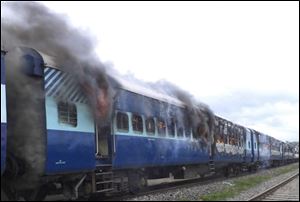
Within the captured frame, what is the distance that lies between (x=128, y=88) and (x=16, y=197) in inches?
190

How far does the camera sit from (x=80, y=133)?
10930 millimetres

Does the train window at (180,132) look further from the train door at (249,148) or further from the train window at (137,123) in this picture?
the train door at (249,148)

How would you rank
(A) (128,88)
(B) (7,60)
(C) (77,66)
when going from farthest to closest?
(A) (128,88) → (C) (77,66) → (B) (7,60)

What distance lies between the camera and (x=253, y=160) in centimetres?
3391

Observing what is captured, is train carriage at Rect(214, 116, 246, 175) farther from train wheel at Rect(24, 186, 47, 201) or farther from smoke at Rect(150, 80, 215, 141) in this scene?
train wheel at Rect(24, 186, 47, 201)

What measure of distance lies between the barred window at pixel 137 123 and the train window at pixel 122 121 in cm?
51

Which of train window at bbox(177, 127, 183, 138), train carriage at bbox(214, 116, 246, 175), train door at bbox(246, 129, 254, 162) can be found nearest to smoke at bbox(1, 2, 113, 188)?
train window at bbox(177, 127, 183, 138)

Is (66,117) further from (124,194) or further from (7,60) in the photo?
(124,194)

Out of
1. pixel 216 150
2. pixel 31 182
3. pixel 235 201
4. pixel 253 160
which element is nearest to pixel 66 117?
pixel 31 182

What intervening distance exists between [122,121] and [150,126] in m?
2.02

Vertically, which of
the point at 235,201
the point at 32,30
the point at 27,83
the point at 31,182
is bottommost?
the point at 235,201

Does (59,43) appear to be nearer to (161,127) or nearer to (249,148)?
(161,127)

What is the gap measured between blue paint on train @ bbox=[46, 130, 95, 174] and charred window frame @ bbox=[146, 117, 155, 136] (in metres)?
3.45

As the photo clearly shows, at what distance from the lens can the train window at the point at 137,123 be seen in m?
13.8
